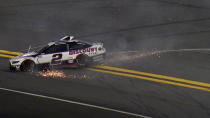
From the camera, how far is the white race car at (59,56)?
21.2 m

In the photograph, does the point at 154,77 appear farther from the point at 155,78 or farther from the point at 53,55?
the point at 53,55

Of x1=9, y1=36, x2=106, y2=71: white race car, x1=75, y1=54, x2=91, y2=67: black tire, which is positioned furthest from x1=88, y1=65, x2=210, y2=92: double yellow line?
x1=9, y1=36, x2=106, y2=71: white race car

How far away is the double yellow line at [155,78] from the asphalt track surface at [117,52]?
0.29 metres

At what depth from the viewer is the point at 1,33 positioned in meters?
26.3

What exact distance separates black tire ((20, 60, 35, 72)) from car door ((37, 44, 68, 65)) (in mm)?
443

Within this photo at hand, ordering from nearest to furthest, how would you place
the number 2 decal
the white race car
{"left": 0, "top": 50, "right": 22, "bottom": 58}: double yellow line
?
the white race car, the number 2 decal, {"left": 0, "top": 50, "right": 22, "bottom": 58}: double yellow line

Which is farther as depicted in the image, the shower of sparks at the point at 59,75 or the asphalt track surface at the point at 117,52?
the shower of sparks at the point at 59,75

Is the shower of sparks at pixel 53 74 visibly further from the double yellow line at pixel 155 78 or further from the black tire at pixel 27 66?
the double yellow line at pixel 155 78

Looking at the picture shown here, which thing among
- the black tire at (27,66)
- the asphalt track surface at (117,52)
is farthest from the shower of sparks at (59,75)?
the black tire at (27,66)

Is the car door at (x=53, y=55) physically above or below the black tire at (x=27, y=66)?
above

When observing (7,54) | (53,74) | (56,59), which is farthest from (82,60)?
(7,54)

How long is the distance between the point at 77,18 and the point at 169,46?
697cm

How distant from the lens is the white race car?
21156 millimetres

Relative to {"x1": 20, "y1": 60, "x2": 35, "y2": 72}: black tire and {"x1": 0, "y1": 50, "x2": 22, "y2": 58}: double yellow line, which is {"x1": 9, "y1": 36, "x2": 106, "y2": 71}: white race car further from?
{"x1": 0, "y1": 50, "x2": 22, "y2": 58}: double yellow line
